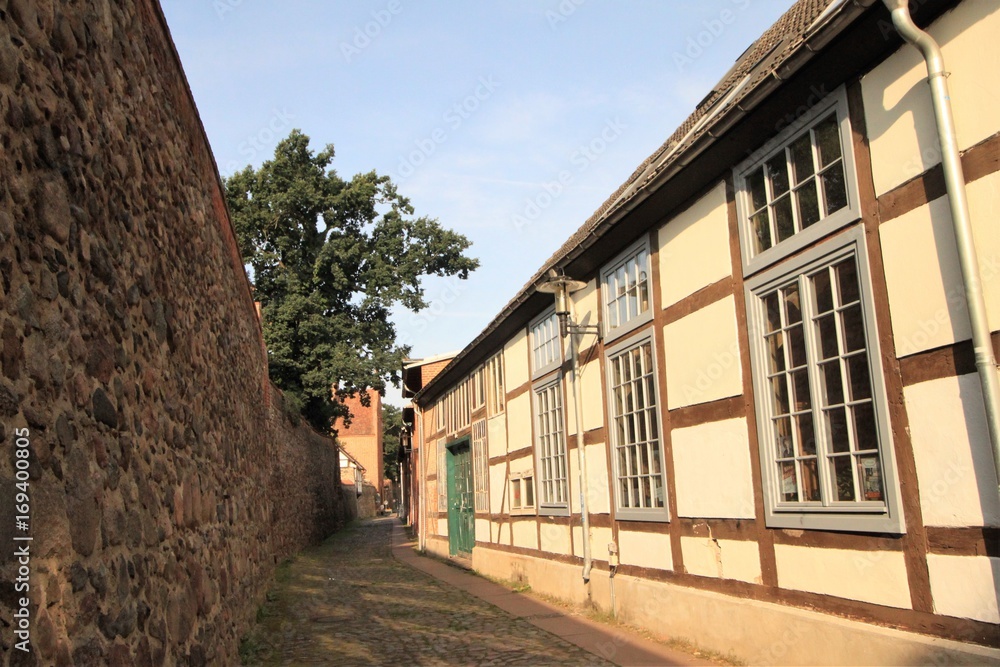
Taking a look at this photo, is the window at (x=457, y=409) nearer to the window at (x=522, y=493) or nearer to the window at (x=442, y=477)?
the window at (x=442, y=477)

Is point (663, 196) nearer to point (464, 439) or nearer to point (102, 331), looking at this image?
point (102, 331)

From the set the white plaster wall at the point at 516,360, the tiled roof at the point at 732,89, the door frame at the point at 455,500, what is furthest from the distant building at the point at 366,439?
the tiled roof at the point at 732,89

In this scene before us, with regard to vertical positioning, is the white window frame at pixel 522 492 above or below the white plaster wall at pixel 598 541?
above

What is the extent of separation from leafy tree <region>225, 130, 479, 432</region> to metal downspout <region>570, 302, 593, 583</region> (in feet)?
54.0

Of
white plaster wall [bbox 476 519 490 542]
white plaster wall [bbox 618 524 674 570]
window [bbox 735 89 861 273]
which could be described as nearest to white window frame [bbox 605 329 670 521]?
white plaster wall [bbox 618 524 674 570]

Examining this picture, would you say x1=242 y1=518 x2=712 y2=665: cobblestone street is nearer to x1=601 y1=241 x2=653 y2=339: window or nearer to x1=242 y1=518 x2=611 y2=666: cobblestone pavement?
x1=242 y1=518 x2=611 y2=666: cobblestone pavement

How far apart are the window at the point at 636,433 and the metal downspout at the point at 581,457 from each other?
27.3 inches

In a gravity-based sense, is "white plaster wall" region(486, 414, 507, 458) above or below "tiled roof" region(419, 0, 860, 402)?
below

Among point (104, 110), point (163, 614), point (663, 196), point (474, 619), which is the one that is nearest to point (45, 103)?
point (104, 110)

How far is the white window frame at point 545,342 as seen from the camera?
1084cm

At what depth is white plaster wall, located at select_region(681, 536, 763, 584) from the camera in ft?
20.5

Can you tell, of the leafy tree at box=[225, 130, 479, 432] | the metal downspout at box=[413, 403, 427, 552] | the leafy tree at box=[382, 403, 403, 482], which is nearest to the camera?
the metal downspout at box=[413, 403, 427, 552]

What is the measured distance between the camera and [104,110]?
3.79m

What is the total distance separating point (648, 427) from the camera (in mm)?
8125
